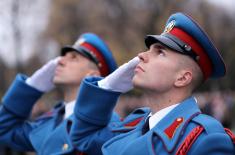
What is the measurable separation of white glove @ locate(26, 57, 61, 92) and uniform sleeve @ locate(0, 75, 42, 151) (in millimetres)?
48

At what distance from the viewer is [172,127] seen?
2.97m

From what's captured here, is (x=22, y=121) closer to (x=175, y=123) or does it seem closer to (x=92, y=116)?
(x=92, y=116)

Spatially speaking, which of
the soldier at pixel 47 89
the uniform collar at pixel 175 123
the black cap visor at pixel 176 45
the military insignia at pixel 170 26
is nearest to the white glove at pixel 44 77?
the soldier at pixel 47 89

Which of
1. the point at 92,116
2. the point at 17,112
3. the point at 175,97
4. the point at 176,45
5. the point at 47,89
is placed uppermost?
the point at 176,45

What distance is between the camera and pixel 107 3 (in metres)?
29.0

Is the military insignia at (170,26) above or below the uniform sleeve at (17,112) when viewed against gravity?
above

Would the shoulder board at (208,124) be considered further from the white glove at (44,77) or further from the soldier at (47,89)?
the white glove at (44,77)

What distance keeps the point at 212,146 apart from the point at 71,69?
1.96m

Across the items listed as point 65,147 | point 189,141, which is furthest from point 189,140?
point 65,147

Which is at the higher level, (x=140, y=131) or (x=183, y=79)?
(x=183, y=79)

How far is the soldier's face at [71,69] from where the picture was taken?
4449mm

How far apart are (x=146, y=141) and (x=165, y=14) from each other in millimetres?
24247

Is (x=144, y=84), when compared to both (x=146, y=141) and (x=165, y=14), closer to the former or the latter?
(x=146, y=141)

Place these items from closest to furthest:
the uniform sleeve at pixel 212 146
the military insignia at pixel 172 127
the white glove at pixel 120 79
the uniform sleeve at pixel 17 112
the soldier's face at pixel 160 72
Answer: the uniform sleeve at pixel 212 146
the military insignia at pixel 172 127
the soldier's face at pixel 160 72
the white glove at pixel 120 79
the uniform sleeve at pixel 17 112
